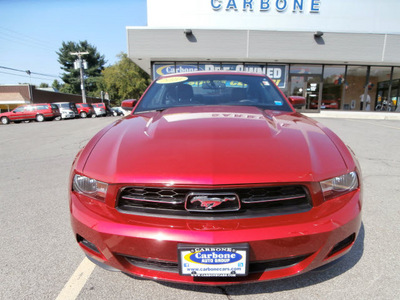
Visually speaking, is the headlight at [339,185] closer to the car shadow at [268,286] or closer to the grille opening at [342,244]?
the grille opening at [342,244]

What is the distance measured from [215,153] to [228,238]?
0.46 m

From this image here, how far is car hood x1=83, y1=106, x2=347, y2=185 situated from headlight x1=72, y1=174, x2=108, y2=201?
0.05 m

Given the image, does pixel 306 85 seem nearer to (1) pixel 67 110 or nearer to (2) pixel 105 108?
(2) pixel 105 108

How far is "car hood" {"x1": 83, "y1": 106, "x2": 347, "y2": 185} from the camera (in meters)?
1.32

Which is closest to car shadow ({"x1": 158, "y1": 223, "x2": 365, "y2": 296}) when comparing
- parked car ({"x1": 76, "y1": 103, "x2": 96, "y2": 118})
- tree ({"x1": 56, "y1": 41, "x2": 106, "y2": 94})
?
parked car ({"x1": 76, "y1": 103, "x2": 96, "y2": 118})

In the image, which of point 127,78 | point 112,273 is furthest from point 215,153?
point 127,78

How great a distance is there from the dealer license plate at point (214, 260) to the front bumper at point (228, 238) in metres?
0.03

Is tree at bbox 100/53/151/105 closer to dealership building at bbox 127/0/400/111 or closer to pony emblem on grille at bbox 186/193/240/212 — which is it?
dealership building at bbox 127/0/400/111

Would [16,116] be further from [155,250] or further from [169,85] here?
[155,250]

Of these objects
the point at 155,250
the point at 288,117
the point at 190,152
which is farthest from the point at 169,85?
the point at 155,250

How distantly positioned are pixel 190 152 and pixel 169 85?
5.35ft

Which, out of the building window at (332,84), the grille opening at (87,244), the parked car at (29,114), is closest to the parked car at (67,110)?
the parked car at (29,114)

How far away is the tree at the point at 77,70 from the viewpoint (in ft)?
200

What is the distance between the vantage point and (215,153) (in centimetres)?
142
